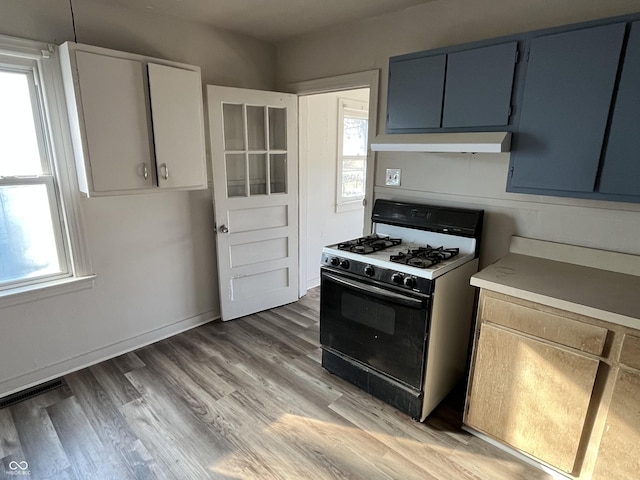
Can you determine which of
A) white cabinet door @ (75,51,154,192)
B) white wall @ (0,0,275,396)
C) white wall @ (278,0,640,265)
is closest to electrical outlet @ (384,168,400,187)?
white wall @ (278,0,640,265)

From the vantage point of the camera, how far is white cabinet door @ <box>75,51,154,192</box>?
6.68 ft

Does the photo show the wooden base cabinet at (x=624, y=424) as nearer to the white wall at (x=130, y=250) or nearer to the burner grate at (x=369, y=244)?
the burner grate at (x=369, y=244)

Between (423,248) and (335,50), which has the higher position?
(335,50)

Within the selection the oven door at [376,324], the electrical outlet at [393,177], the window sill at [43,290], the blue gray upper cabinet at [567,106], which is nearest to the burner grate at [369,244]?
the oven door at [376,324]

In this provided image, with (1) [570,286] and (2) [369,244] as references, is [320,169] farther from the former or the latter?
(1) [570,286]

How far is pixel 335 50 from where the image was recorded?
2799 millimetres

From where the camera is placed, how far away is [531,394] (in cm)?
166

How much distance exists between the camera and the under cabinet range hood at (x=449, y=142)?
178cm

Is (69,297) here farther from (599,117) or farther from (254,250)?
(599,117)

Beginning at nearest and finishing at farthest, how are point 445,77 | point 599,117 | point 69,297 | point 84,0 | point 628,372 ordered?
point 628,372 → point 599,117 → point 445,77 → point 84,0 → point 69,297

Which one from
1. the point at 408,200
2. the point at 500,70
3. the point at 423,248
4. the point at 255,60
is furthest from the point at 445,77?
the point at 255,60

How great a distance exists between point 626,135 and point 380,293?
1.33m

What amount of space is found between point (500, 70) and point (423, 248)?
1.06 m

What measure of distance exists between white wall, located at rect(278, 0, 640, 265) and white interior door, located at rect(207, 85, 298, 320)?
0.63 m
